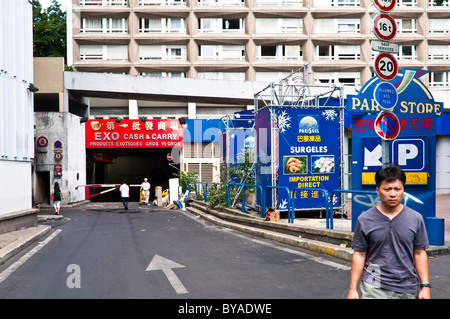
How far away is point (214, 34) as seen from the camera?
129 ft

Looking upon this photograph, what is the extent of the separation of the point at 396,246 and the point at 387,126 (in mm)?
4212

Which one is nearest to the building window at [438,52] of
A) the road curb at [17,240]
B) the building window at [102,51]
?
the building window at [102,51]

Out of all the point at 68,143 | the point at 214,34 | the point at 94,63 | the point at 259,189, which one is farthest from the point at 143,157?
the point at 259,189

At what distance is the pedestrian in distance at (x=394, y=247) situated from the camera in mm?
3113

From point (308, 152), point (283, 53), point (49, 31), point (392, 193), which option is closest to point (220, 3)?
point (283, 53)

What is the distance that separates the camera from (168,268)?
709 centimetres

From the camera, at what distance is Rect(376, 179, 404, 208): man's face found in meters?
3.11

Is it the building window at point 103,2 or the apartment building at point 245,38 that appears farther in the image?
the building window at point 103,2

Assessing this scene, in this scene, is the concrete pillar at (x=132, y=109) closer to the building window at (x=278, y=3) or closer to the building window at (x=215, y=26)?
the building window at (x=215, y=26)

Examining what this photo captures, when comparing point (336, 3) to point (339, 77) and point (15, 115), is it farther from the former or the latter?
point (15, 115)

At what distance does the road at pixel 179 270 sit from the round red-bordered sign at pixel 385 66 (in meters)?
3.24

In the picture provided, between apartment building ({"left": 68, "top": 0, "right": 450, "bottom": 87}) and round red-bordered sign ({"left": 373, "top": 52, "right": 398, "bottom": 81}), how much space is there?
107 feet

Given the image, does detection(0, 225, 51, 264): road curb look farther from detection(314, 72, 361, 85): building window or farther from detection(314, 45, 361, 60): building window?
detection(314, 45, 361, 60): building window

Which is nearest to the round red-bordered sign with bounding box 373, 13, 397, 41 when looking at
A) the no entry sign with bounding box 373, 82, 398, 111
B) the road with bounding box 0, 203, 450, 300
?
the no entry sign with bounding box 373, 82, 398, 111
